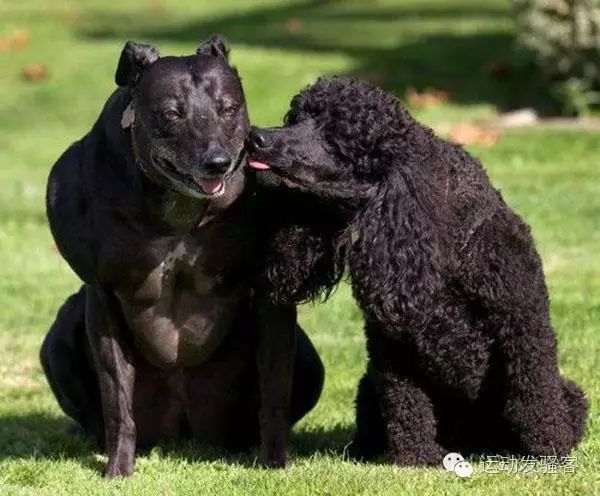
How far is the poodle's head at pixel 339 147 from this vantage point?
474 cm

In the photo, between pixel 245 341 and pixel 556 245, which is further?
pixel 556 245

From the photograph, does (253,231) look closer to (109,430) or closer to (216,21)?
(109,430)

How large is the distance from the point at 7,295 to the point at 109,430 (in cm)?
468

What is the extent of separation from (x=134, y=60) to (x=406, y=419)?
5.65 ft

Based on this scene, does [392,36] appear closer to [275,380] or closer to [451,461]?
[275,380]

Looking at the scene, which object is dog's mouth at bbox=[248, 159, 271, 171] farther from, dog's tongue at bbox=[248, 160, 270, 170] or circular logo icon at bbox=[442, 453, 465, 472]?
circular logo icon at bbox=[442, 453, 465, 472]

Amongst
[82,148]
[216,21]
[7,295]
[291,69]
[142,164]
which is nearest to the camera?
[142,164]

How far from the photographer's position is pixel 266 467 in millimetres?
5262

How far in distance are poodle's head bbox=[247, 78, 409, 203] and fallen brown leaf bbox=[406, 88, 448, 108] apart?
38.8 feet

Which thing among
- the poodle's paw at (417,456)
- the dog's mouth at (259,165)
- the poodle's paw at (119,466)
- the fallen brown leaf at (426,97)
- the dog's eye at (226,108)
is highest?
the dog's eye at (226,108)

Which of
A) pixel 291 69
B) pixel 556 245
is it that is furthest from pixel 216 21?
pixel 556 245

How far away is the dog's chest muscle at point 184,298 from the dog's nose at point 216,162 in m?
0.60

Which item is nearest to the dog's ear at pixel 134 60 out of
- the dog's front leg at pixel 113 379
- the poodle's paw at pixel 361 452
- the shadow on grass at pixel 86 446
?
the dog's front leg at pixel 113 379

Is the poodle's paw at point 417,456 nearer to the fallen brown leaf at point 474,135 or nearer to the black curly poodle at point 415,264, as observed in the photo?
the black curly poodle at point 415,264
